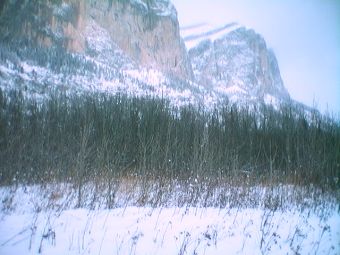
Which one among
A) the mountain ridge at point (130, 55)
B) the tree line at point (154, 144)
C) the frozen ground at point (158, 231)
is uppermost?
the mountain ridge at point (130, 55)

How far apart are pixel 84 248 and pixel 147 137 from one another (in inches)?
175

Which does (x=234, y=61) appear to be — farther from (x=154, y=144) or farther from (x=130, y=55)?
(x=154, y=144)

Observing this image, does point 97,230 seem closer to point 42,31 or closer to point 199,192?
point 199,192

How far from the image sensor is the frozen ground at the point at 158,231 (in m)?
2.87

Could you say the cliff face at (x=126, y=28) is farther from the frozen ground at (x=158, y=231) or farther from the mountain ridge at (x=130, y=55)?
the frozen ground at (x=158, y=231)

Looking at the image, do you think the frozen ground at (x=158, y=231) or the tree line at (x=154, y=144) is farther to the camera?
the tree line at (x=154, y=144)

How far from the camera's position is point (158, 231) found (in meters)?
3.28

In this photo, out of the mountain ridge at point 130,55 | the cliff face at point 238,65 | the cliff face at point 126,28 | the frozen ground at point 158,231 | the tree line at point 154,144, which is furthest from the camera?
the cliff face at point 238,65

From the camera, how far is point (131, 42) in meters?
A: 76.1

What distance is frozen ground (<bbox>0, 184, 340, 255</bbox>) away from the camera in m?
2.87

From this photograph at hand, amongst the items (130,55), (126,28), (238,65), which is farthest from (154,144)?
(238,65)

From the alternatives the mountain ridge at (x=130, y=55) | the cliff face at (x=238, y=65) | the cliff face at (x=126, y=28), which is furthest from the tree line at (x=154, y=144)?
the cliff face at (x=238, y=65)

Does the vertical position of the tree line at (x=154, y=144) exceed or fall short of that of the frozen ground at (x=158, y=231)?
it exceeds it

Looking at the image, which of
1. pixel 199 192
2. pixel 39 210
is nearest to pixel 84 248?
pixel 39 210
